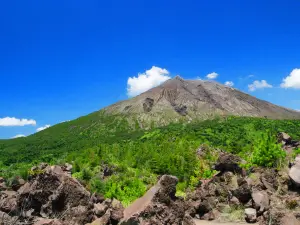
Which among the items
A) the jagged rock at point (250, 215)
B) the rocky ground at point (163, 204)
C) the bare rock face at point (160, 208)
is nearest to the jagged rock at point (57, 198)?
the rocky ground at point (163, 204)

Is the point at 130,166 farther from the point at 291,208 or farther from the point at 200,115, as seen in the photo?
the point at 200,115

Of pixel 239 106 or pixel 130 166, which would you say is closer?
pixel 130 166

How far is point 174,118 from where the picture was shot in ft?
496

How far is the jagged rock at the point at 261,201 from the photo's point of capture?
483 inches

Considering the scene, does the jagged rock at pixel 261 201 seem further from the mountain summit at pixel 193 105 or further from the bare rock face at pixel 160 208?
the mountain summit at pixel 193 105

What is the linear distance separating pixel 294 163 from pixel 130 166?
2710 cm

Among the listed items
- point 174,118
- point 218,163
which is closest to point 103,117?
point 174,118

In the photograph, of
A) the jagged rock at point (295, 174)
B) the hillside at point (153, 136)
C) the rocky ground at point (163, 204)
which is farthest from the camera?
the hillside at point (153, 136)

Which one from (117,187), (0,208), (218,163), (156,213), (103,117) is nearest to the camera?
(156,213)

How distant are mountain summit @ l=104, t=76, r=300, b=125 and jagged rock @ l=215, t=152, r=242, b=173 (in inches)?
5041

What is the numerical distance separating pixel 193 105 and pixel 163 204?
160725 mm

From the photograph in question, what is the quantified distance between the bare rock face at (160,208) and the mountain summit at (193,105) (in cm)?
13499

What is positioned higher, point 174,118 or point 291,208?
point 174,118

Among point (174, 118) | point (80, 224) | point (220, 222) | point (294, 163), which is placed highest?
point (174, 118)
